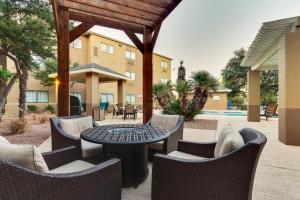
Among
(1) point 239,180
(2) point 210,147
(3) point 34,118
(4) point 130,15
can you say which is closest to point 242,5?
(4) point 130,15

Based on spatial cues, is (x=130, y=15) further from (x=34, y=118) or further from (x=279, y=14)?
(x=279, y=14)

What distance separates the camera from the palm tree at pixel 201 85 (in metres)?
9.59

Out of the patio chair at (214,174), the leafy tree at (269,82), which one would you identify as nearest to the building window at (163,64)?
the leafy tree at (269,82)

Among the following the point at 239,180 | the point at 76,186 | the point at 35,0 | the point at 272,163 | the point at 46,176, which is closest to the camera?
the point at 46,176

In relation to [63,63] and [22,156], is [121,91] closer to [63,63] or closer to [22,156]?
[63,63]

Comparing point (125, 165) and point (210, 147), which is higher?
point (210, 147)

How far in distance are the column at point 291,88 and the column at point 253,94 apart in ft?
18.4

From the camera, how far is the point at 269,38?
6574mm

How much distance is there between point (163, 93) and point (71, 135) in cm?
841

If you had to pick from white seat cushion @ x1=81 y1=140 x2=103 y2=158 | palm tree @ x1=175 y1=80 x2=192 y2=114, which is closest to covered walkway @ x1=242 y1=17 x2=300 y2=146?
palm tree @ x1=175 y1=80 x2=192 y2=114

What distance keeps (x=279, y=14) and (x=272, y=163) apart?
12795 mm

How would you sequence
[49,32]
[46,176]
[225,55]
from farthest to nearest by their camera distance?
[225,55], [49,32], [46,176]

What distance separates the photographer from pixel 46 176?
144 cm

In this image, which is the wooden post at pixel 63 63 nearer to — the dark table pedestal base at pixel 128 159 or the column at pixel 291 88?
the dark table pedestal base at pixel 128 159
